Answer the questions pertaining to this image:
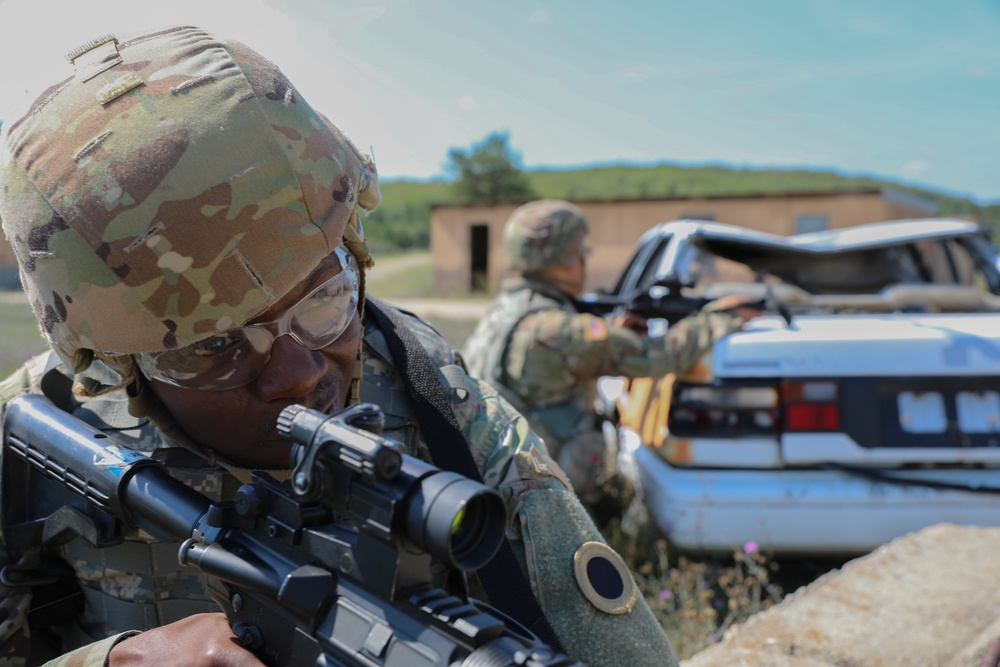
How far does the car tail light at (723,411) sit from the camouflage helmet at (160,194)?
2.52m

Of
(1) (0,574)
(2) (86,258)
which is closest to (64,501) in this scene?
(1) (0,574)

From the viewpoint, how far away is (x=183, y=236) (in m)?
1.48

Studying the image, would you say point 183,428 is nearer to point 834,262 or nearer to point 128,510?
point 128,510

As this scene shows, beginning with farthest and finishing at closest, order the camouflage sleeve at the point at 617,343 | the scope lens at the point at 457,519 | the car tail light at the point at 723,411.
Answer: the camouflage sleeve at the point at 617,343, the car tail light at the point at 723,411, the scope lens at the point at 457,519

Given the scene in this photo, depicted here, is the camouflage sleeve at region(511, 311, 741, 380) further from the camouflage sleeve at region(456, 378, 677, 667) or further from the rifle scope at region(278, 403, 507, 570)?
the rifle scope at region(278, 403, 507, 570)

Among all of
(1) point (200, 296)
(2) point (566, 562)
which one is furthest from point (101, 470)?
(2) point (566, 562)

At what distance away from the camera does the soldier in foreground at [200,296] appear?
1.48 meters

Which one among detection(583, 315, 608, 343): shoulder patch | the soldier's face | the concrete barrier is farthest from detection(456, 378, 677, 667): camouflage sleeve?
detection(583, 315, 608, 343): shoulder patch

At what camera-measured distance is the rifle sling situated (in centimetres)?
163

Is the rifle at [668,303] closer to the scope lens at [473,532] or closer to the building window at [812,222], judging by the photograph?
the scope lens at [473,532]

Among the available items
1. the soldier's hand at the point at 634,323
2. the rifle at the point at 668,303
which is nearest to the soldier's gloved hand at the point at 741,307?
the rifle at the point at 668,303

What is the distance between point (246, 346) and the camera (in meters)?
1.57

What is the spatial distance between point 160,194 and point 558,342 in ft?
10.3

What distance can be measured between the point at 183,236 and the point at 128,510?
1.80 ft
